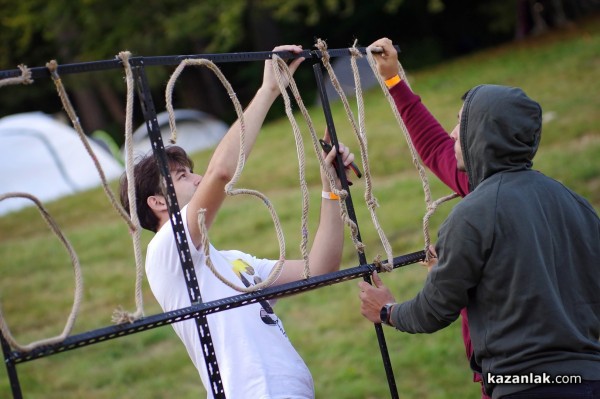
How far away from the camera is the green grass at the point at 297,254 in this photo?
5.20m

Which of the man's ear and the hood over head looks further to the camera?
the man's ear

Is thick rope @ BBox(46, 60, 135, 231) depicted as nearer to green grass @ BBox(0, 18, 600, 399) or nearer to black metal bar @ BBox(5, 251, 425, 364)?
black metal bar @ BBox(5, 251, 425, 364)

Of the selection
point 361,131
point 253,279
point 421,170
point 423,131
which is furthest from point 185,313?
point 423,131

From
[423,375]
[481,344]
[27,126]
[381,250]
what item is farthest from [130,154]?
[27,126]

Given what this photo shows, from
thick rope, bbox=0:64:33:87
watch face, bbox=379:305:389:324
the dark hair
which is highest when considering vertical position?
thick rope, bbox=0:64:33:87

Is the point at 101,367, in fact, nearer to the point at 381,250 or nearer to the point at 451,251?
the point at 381,250

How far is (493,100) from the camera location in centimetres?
Answer: 210

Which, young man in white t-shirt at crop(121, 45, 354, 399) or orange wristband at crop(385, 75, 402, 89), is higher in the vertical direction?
orange wristband at crop(385, 75, 402, 89)

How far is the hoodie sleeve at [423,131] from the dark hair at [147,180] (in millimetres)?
780

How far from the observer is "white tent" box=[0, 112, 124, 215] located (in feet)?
43.7

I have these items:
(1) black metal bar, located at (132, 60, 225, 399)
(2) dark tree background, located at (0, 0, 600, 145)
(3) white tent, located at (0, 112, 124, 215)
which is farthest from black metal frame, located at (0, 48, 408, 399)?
(2) dark tree background, located at (0, 0, 600, 145)

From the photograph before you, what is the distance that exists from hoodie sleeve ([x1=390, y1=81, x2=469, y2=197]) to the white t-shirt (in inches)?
31.8

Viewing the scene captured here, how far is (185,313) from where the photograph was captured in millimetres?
2066

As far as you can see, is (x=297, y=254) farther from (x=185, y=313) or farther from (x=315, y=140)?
(x=185, y=313)
